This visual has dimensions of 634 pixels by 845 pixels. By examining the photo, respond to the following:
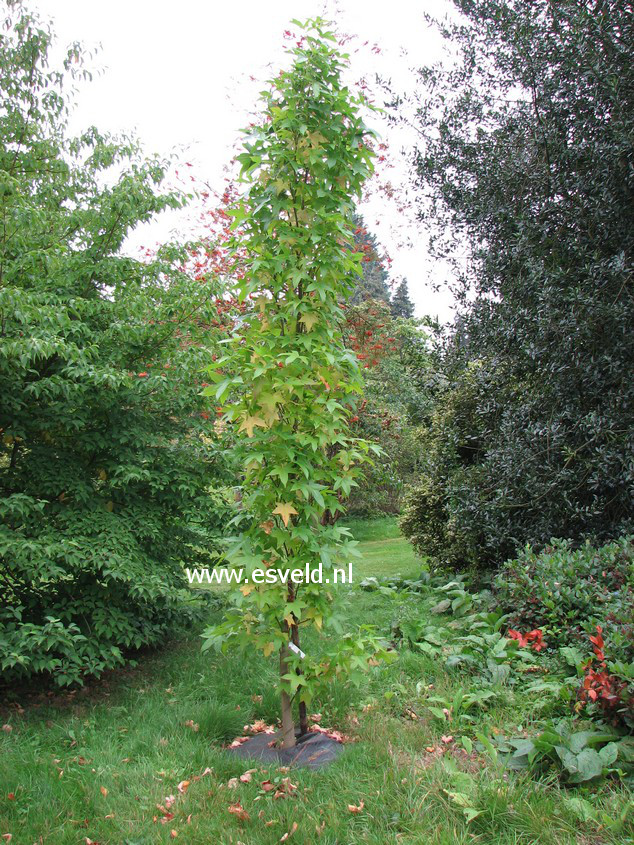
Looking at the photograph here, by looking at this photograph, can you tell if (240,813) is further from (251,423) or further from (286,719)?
(251,423)

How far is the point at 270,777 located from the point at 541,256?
4443 millimetres

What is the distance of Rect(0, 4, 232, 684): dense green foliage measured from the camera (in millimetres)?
3807

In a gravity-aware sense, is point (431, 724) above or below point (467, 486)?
below

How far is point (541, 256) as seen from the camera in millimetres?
5309

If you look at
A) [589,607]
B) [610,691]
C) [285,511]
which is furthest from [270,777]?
[589,607]

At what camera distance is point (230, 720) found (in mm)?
3434

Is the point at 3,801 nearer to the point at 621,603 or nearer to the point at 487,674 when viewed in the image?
the point at 487,674

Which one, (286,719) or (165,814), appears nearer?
(165,814)

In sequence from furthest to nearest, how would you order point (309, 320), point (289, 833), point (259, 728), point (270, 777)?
1. point (259, 728)
2. point (309, 320)
3. point (270, 777)
4. point (289, 833)

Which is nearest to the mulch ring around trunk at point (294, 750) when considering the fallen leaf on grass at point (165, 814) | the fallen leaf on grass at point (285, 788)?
the fallen leaf on grass at point (285, 788)

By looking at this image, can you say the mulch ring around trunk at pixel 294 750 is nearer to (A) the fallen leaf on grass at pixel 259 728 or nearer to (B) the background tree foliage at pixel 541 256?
(A) the fallen leaf on grass at pixel 259 728

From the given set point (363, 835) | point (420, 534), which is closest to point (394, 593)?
point (420, 534)

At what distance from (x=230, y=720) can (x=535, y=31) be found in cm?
579

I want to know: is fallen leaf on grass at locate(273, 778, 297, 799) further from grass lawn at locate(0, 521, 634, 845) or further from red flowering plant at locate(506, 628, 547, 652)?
red flowering plant at locate(506, 628, 547, 652)
